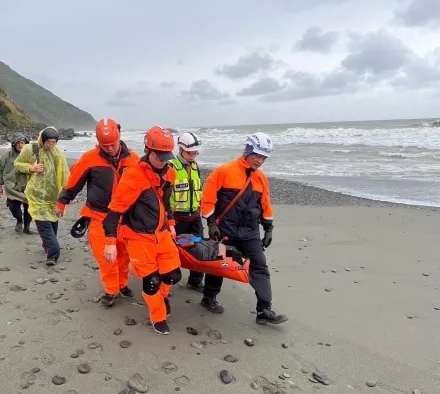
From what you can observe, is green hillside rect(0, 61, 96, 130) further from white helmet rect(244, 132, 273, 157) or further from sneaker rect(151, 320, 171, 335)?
sneaker rect(151, 320, 171, 335)

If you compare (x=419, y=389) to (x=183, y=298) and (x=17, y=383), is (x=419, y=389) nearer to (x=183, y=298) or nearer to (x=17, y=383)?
(x=183, y=298)

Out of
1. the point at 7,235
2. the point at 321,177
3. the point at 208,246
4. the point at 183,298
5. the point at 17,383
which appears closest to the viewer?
the point at 17,383

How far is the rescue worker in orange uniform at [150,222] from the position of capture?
3932 mm

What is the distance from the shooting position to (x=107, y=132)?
4.40 m

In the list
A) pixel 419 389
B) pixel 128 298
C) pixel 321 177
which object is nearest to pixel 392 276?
pixel 419 389

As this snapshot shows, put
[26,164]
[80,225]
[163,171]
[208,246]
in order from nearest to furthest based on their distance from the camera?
[163,171], [208,246], [80,225], [26,164]

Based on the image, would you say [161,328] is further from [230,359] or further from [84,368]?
[84,368]

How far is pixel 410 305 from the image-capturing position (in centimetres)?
530

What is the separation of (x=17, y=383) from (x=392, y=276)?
5005mm

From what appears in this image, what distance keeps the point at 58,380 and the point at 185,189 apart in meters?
2.52

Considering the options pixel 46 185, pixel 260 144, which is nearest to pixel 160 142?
pixel 260 144

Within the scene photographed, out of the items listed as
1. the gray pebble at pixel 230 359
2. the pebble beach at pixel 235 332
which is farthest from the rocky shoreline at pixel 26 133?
the gray pebble at pixel 230 359

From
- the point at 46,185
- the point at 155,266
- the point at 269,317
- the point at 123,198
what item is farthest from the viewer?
the point at 46,185

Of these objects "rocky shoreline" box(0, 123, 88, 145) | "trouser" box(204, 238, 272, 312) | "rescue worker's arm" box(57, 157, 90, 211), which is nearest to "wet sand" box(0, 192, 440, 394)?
"trouser" box(204, 238, 272, 312)
